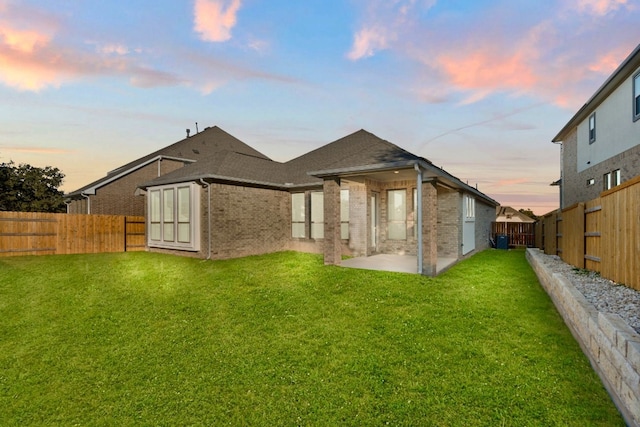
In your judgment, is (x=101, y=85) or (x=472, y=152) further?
(x=472, y=152)

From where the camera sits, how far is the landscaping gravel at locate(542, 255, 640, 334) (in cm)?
460

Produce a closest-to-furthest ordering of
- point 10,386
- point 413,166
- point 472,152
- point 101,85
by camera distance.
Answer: point 10,386, point 413,166, point 101,85, point 472,152

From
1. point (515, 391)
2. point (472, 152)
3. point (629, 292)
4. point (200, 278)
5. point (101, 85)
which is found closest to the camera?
point (515, 391)

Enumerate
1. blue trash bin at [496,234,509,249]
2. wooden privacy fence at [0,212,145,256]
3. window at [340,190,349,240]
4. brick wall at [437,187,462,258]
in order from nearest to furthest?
1. brick wall at [437,187,462,258]
2. wooden privacy fence at [0,212,145,256]
3. window at [340,190,349,240]
4. blue trash bin at [496,234,509,249]

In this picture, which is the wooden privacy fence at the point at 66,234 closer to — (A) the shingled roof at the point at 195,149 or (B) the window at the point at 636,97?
(A) the shingled roof at the point at 195,149

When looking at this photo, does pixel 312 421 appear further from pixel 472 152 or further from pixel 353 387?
pixel 472 152

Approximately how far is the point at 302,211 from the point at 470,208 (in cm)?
815

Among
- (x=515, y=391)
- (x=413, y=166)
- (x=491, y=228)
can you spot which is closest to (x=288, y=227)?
(x=413, y=166)

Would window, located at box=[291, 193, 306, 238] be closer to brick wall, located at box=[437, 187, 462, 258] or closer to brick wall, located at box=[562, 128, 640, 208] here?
brick wall, located at box=[437, 187, 462, 258]

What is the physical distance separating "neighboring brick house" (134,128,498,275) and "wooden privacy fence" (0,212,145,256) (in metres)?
→ 1.62

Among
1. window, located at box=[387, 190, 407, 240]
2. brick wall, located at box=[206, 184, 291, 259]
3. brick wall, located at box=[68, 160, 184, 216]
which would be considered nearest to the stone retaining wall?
window, located at box=[387, 190, 407, 240]

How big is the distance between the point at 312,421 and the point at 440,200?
1148cm

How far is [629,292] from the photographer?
5844 millimetres

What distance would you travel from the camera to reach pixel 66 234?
14.8 metres
